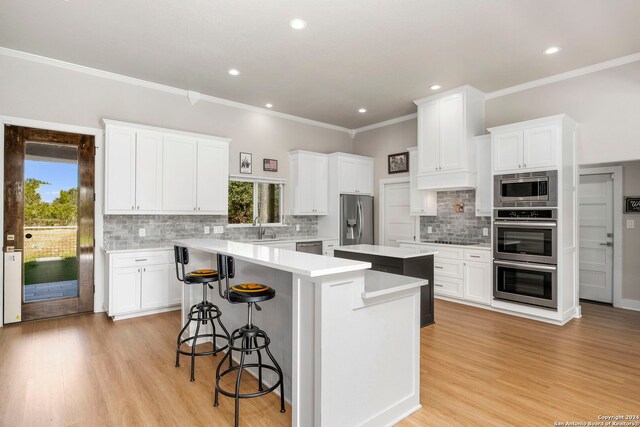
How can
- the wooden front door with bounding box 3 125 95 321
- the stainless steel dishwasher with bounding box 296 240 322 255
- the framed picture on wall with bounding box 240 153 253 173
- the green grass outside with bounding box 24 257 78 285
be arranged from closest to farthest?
the wooden front door with bounding box 3 125 95 321
the green grass outside with bounding box 24 257 78 285
the framed picture on wall with bounding box 240 153 253 173
the stainless steel dishwasher with bounding box 296 240 322 255

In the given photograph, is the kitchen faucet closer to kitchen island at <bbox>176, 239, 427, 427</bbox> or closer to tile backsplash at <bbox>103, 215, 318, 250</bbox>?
tile backsplash at <bbox>103, 215, 318, 250</bbox>

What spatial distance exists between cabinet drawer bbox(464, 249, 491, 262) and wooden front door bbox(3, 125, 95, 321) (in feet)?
16.4

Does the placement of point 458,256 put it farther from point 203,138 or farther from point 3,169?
point 3,169

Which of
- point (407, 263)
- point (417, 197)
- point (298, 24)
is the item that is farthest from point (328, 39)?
point (417, 197)

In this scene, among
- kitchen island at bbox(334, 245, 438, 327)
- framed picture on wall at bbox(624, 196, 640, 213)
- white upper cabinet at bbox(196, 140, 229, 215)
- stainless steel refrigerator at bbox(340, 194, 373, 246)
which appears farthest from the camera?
stainless steel refrigerator at bbox(340, 194, 373, 246)

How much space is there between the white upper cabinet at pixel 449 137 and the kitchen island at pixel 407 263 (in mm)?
1528

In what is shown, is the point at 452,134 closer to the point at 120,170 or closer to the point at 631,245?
the point at 631,245

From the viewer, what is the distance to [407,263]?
12.5 feet

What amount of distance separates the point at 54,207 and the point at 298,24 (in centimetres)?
358

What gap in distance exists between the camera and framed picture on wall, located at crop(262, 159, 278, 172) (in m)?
6.03

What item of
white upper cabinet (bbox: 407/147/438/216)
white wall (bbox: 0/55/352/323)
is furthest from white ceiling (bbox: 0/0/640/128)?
white upper cabinet (bbox: 407/147/438/216)

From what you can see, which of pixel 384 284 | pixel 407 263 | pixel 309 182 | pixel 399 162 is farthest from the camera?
pixel 399 162

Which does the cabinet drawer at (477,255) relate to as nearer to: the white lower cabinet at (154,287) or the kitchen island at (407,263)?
the kitchen island at (407,263)

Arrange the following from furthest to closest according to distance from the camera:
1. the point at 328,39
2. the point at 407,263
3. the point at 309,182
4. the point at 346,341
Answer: the point at 309,182, the point at 407,263, the point at 328,39, the point at 346,341
